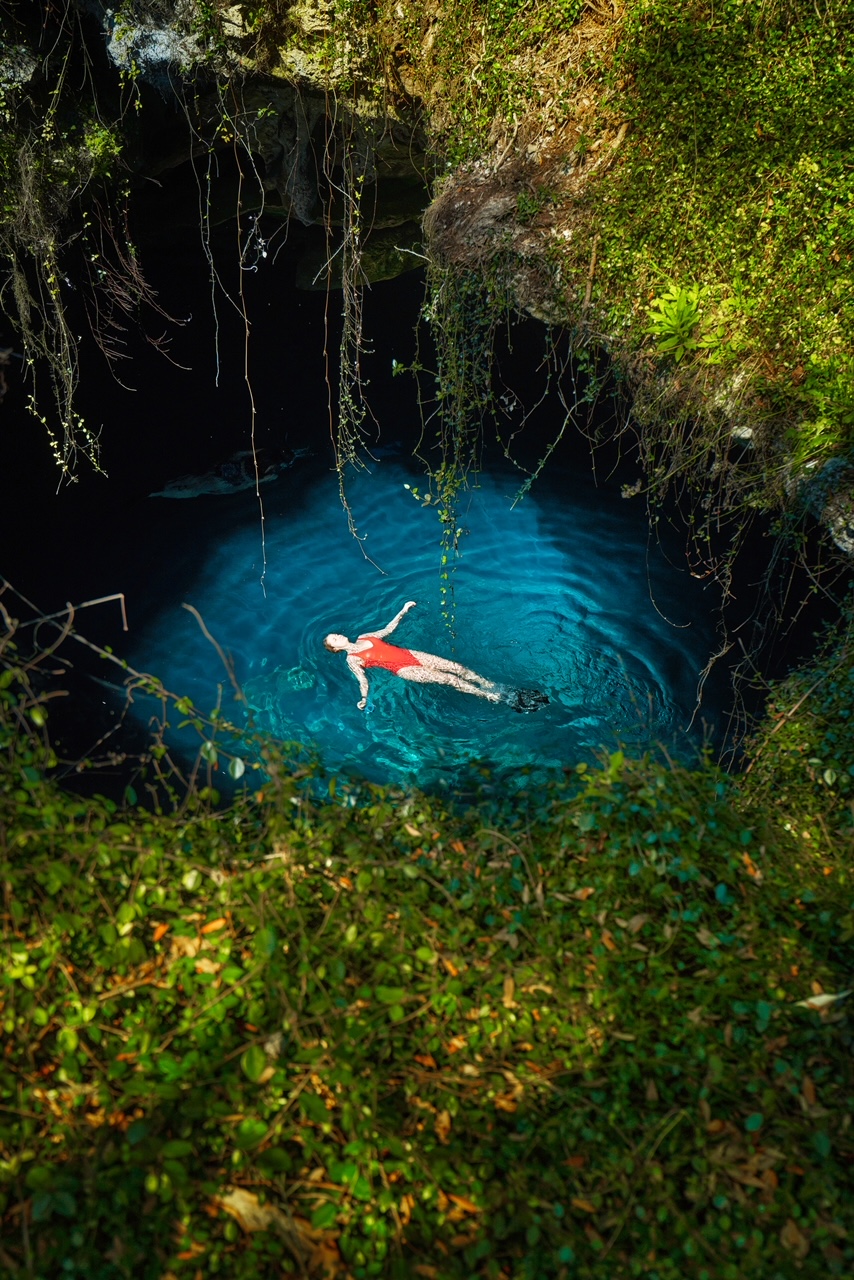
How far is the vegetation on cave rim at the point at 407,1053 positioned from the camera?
2.19 metres

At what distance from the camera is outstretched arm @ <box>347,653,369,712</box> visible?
677 centimetres

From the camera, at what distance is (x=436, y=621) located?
743 centimetres

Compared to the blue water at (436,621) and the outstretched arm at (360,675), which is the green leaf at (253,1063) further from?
the outstretched arm at (360,675)

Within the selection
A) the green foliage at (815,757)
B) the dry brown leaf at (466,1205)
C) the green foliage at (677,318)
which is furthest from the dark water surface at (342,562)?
the dry brown leaf at (466,1205)

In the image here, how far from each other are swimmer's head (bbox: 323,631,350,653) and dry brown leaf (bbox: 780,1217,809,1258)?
5.22 metres

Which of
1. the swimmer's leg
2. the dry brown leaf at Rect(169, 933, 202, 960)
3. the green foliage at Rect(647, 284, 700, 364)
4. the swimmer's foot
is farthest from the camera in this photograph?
the swimmer's leg

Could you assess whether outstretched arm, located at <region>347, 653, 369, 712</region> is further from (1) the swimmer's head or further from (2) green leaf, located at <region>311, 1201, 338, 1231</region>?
(2) green leaf, located at <region>311, 1201, 338, 1231</region>

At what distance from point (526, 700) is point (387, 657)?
47.3 inches

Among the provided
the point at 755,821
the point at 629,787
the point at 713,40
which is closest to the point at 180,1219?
the point at 629,787

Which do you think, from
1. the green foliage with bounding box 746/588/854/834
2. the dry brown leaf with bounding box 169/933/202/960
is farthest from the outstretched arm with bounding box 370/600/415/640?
the dry brown leaf with bounding box 169/933/202/960

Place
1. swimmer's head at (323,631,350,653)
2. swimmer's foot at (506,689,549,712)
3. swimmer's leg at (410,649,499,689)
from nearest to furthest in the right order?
swimmer's foot at (506,689,549,712)
swimmer's leg at (410,649,499,689)
swimmer's head at (323,631,350,653)

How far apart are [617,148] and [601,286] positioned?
83cm

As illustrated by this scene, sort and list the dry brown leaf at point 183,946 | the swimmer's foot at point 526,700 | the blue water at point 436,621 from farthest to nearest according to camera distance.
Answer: the swimmer's foot at point 526,700
the blue water at point 436,621
the dry brown leaf at point 183,946

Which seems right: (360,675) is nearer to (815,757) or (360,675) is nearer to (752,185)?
(815,757)
